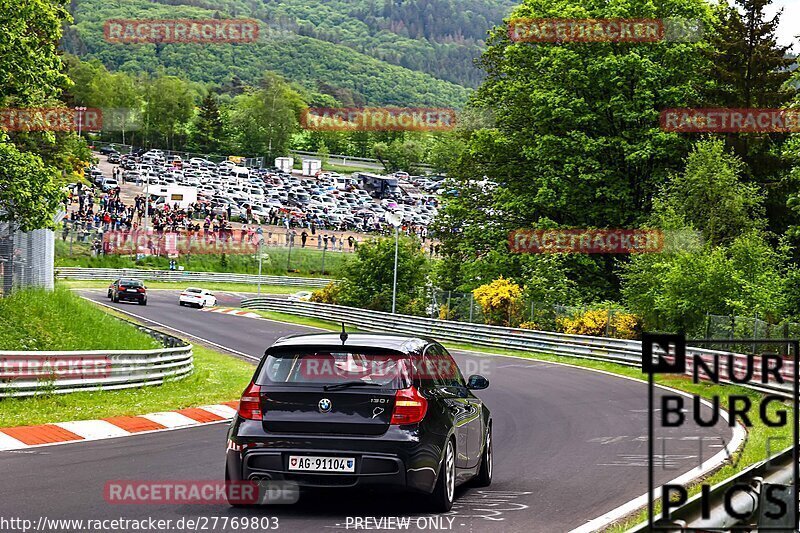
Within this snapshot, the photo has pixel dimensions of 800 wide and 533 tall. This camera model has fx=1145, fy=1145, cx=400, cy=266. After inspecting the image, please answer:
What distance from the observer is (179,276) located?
8894cm

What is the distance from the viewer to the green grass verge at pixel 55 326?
23.4 meters

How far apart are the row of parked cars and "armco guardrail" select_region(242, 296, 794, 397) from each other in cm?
4611

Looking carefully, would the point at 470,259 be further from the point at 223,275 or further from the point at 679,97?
the point at 223,275

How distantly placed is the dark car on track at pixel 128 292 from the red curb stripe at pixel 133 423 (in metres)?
46.3

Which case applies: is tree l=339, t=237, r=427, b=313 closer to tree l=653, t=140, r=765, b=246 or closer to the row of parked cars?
tree l=653, t=140, r=765, b=246

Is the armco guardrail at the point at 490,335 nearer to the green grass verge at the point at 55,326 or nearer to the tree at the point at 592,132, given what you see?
the tree at the point at 592,132

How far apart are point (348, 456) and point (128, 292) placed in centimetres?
5592

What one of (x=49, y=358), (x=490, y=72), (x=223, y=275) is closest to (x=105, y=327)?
(x=49, y=358)

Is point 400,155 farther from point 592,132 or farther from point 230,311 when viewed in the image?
point 592,132

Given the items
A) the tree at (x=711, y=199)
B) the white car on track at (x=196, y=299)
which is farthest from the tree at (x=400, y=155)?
the tree at (x=711, y=199)

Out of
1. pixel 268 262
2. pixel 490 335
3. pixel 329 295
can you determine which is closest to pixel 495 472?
pixel 490 335

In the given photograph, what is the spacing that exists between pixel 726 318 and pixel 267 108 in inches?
6549

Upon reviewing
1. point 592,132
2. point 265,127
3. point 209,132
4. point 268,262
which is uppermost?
point 265,127

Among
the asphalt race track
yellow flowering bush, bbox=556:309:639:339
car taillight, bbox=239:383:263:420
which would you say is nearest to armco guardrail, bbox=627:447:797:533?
the asphalt race track
